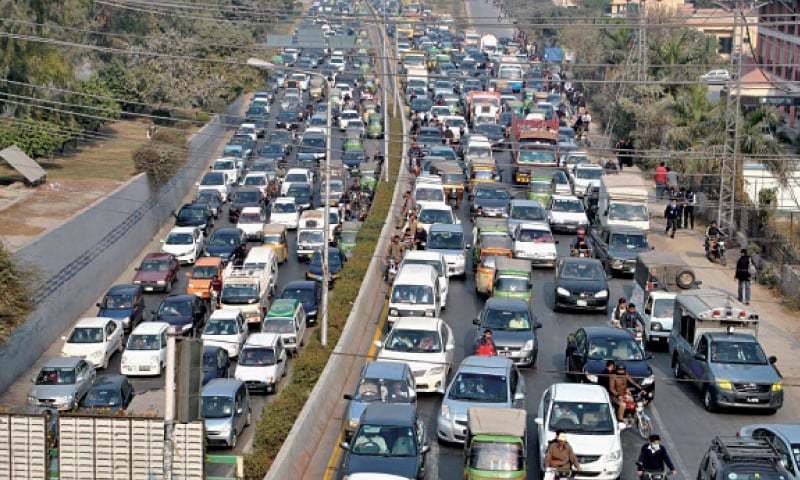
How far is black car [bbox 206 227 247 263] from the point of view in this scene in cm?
5266

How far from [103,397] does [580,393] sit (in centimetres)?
1244

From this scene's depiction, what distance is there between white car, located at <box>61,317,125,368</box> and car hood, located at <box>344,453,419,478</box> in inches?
657

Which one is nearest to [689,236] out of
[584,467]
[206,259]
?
[206,259]

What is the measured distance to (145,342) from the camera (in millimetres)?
40000

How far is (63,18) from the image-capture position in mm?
72562

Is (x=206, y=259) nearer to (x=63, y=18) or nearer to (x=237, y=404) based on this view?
(x=237, y=404)

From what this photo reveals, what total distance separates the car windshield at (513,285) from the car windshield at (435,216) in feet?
28.3

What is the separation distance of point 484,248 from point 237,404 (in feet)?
45.9

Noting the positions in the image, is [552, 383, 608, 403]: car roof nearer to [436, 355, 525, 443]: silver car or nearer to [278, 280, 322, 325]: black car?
[436, 355, 525, 443]: silver car

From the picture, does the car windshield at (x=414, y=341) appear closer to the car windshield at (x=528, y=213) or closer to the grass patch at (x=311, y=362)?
the grass patch at (x=311, y=362)

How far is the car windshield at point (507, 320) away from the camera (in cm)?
3481

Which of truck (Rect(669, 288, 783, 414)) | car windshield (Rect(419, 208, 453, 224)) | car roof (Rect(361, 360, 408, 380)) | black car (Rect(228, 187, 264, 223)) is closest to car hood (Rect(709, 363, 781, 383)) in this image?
truck (Rect(669, 288, 783, 414))

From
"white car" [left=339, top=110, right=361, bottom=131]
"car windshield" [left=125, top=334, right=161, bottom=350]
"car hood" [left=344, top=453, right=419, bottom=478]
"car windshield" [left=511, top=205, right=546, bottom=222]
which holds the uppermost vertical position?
"car windshield" [left=511, top=205, right=546, bottom=222]

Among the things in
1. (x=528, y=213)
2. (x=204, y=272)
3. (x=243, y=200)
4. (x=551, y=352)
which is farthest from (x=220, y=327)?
(x=243, y=200)
